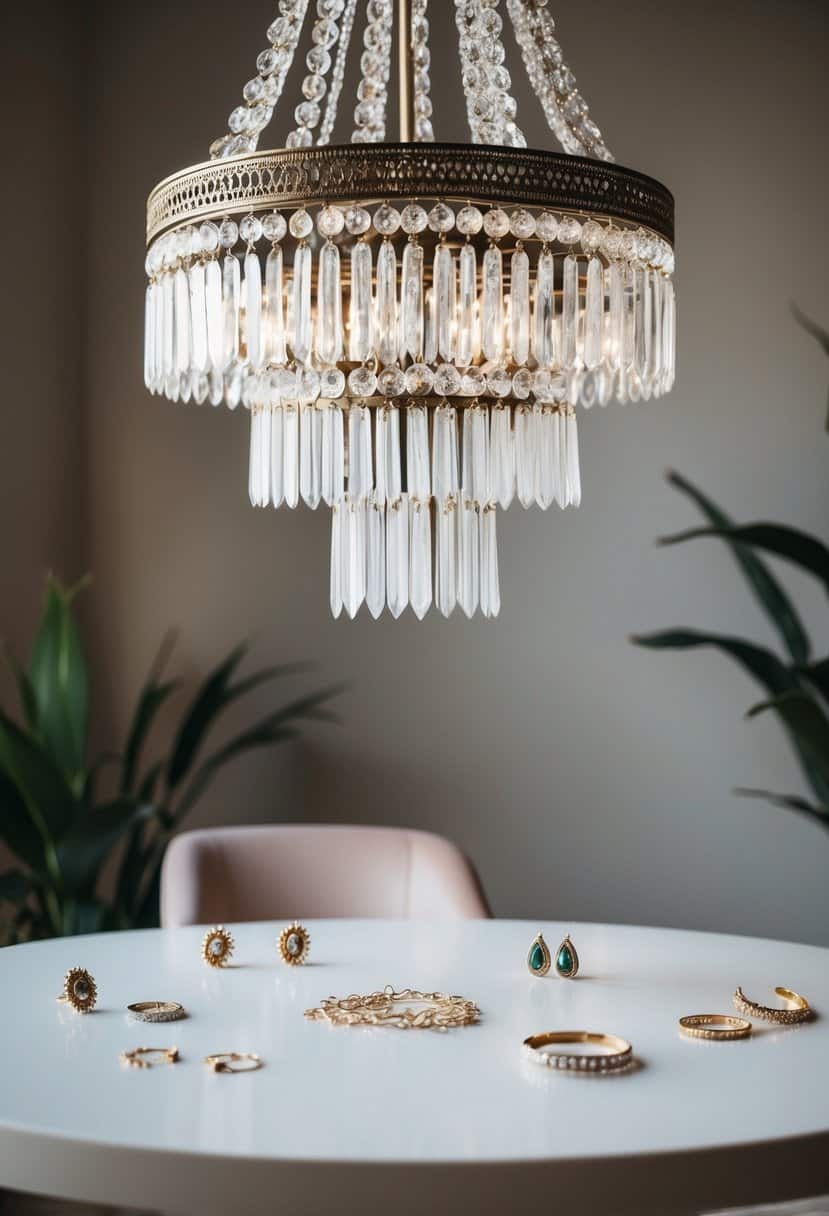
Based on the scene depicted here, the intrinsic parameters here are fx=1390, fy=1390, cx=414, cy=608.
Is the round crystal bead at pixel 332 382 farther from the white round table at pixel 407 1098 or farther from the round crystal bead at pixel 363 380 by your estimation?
the white round table at pixel 407 1098

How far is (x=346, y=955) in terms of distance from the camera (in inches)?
69.2

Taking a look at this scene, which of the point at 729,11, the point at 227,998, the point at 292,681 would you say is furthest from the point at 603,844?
the point at 729,11

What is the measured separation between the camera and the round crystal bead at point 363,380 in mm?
1518

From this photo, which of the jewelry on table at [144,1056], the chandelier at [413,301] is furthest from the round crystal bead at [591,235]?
the jewelry on table at [144,1056]

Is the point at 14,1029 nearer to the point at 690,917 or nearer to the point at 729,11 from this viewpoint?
the point at 690,917

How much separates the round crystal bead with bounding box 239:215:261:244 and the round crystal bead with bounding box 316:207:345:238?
7 cm

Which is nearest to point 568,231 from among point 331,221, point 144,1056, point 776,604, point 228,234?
point 331,221

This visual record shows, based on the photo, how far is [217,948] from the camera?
167 cm

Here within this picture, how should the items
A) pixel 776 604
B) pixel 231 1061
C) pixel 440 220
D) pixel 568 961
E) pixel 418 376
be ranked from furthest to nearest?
pixel 776 604 → pixel 568 961 → pixel 418 376 → pixel 440 220 → pixel 231 1061

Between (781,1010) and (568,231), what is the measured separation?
0.83 metres

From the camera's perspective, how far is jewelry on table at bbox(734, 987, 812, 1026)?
55.9 inches

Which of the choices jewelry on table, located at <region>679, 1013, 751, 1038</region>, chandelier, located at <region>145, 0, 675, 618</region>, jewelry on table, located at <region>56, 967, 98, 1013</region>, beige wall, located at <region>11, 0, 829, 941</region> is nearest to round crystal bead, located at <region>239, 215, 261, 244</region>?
chandelier, located at <region>145, 0, 675, 618</region>

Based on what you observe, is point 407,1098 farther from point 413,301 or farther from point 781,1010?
point 413,301

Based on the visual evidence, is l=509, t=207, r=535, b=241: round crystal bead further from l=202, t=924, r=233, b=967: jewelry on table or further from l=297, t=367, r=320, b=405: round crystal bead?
l=202, t=924, r=233, b=967: jewelry on table
